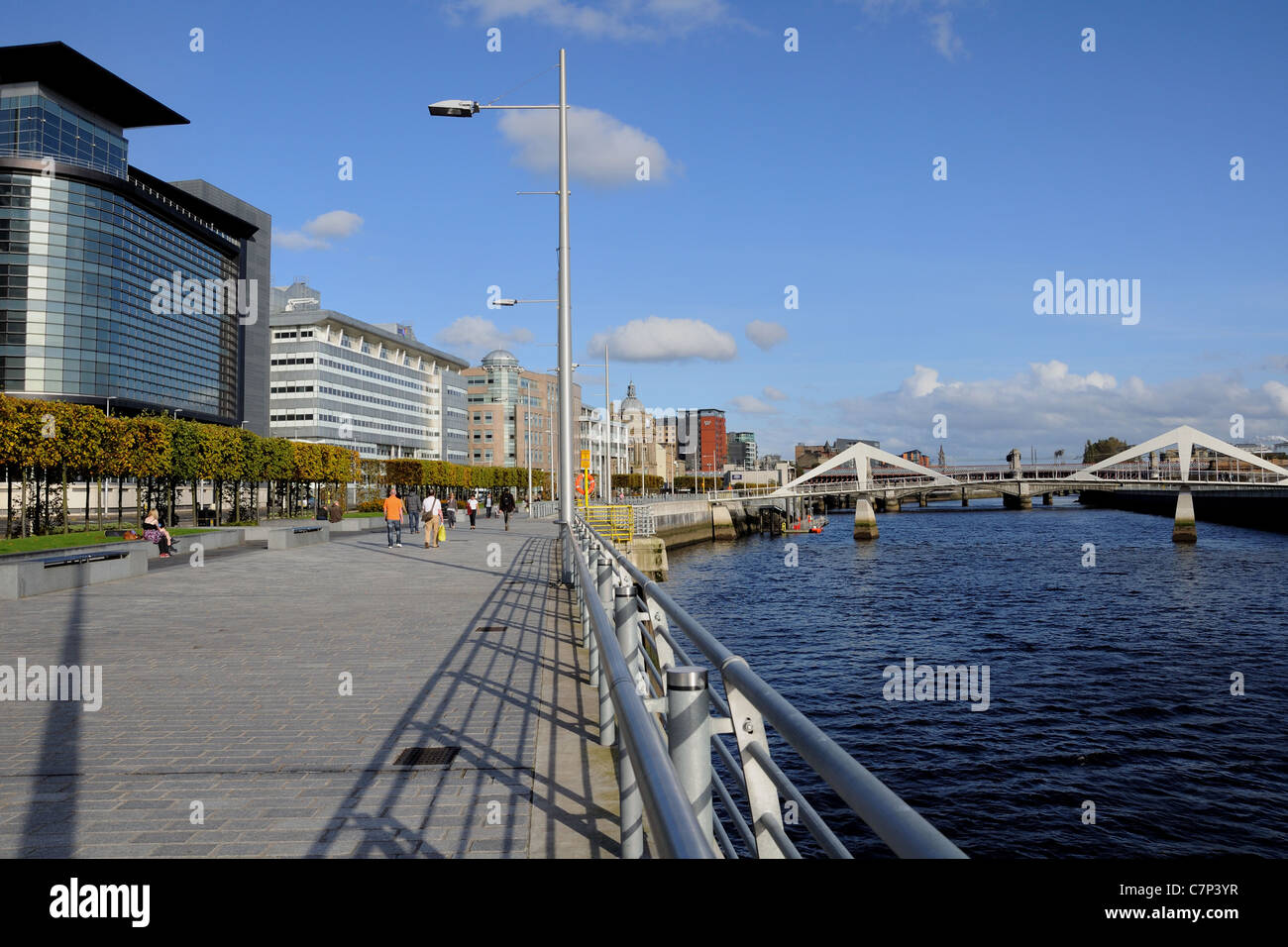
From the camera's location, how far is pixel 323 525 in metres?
34.8

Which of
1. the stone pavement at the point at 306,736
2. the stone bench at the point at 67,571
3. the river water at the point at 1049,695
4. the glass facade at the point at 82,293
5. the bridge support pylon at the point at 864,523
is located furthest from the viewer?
→ the glass facade at the point at 82,293

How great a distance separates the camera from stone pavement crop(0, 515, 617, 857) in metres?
4.87

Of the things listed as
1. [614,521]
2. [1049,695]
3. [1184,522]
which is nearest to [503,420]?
[1184,522]

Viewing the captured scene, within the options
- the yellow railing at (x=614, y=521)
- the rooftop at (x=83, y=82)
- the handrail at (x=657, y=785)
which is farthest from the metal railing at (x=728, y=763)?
the rooftop at (x=83, y=82)

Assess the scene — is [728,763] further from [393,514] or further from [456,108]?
[393,514]

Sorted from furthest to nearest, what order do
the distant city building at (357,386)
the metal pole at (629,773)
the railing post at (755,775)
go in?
the distant city building at (357,386)
the metal pole at (629,773)
the railing post at (755,775)

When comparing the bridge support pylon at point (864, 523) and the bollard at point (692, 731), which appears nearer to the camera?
the bollard at point (692, 731)

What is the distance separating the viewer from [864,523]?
85688mm

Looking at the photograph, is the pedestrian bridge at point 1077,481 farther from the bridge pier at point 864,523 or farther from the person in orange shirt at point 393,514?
the person in orange shirt at point 393,514

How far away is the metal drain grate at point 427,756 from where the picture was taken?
6.16 metres

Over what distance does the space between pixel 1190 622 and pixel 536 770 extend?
30.9 m

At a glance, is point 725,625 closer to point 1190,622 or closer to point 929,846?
point 1190,622

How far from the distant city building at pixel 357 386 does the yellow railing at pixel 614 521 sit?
94.9 metres
